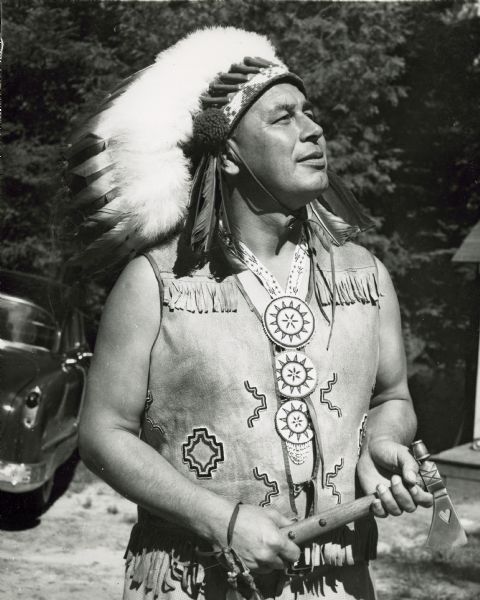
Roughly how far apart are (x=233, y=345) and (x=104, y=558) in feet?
12.2

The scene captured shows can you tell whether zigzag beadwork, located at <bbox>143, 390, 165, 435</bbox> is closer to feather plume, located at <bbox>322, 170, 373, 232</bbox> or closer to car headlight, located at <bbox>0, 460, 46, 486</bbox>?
feather plume, located at <bbox>322, 170, 373, 232</bbox>

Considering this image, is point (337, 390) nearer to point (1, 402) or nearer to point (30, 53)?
point (1, 402)

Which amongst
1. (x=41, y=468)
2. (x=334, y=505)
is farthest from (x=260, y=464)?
(x=41, y=468)

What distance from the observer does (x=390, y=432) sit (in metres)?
2.26

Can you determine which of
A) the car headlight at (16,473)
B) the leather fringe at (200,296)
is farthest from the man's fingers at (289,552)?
the car headlight at (16,473)

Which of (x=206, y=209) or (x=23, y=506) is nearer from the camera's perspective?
(x=206, y=209)

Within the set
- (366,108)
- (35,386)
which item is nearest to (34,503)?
(35,386)

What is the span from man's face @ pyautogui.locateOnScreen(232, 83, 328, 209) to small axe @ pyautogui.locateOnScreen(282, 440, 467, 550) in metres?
0.73

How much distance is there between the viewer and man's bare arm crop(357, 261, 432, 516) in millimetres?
1971

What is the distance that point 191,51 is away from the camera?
2.44m

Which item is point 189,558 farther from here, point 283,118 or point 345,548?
point 283,118

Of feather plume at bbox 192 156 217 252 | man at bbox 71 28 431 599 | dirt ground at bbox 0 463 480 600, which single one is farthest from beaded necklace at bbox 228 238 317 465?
dirt ground at bbox 0 463 480 600

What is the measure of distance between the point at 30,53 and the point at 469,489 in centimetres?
608

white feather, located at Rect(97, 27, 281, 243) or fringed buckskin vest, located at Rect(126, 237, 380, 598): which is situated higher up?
white feather, located at Rect(97, 27, 281, 243)
